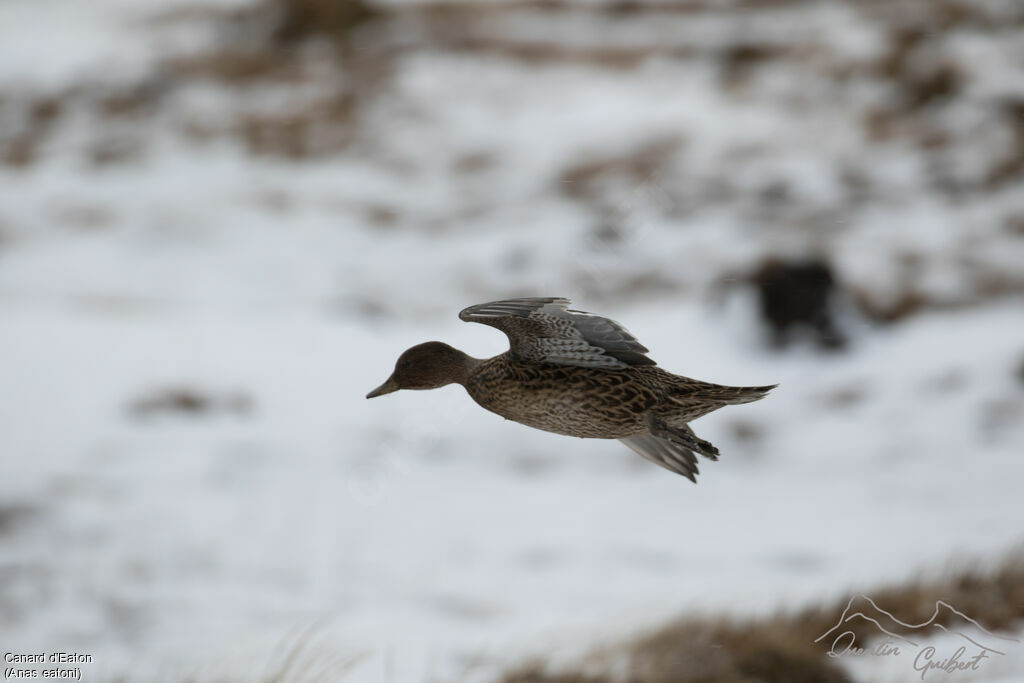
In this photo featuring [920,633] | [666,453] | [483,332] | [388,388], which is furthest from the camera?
[483,332]

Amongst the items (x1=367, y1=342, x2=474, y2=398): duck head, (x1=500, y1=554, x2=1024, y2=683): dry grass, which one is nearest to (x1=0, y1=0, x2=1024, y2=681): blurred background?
(x1=500, y1=554, x2=1024, y2=683): dry grass

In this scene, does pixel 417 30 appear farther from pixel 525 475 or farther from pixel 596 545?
pixel 596 545

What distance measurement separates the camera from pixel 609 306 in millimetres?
8219

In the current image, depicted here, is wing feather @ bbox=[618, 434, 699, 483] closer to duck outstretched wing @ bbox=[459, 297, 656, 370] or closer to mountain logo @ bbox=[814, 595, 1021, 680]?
duck outstretched wing @ bbox=[459, 297, 656, 370]

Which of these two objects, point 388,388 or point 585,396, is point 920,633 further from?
point 388,388

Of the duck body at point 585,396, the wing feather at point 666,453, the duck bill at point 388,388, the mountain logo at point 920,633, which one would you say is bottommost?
the mountain logo at point 920,633

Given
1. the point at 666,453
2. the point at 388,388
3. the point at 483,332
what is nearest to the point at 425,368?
the point at 388,388

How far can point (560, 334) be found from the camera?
1278mm

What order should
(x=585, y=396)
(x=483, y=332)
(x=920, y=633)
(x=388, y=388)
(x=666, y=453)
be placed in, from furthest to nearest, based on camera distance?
1. (x=483, y=332)
2. (x=920, y=633)
3. (x=666, y=453)
4. (x=585, y=396)
5. (x=388, y=388)

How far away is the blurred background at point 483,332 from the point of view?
19.0 feet

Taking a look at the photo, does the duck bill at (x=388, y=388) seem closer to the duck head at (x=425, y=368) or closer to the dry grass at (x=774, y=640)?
the duck head at (x=425, y=368)

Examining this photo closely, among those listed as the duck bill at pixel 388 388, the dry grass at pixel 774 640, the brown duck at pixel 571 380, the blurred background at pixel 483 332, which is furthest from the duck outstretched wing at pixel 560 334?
the dry grass at pixel 774 640

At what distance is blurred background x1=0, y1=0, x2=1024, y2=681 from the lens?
5.80 m

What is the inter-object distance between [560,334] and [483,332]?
6.22m
